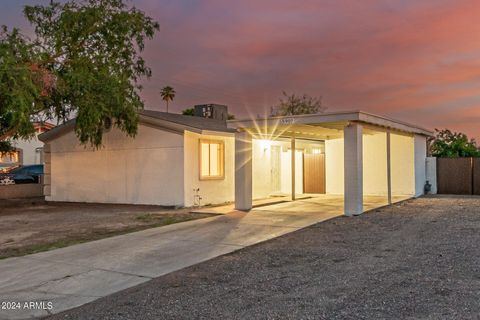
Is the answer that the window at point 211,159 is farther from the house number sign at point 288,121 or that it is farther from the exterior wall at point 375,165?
the exterior wall at point 375,165

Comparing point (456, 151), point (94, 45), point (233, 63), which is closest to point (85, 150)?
point (94, 45)

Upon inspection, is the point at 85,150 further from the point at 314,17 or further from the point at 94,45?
the point at 314,17

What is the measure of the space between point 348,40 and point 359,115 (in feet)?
18.8

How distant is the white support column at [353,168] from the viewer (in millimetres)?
12305

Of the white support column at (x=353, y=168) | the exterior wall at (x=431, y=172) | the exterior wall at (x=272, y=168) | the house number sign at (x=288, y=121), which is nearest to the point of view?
the white support column at (x=353, y=168)

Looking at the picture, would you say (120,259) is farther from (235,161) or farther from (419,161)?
(419,161)

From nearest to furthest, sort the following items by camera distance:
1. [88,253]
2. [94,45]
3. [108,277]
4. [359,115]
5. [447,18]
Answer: [108,277]
[88,253]
[359,115]
[447,18]
[94,45]

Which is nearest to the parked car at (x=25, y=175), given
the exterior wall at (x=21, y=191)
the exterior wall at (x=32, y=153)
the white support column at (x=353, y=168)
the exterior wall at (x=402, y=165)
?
the exterior wall at (x=21, y=191)

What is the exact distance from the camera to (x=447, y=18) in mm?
13828

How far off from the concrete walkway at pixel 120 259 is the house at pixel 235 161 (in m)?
2.77

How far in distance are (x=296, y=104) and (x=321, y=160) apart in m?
30.7

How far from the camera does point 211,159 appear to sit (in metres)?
16.2

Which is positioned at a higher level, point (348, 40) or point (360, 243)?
point (348, 40)

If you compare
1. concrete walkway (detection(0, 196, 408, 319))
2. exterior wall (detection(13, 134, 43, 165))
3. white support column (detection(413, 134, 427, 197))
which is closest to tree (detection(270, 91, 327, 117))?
exterior wall (detection(13, 134, 43, 165))
